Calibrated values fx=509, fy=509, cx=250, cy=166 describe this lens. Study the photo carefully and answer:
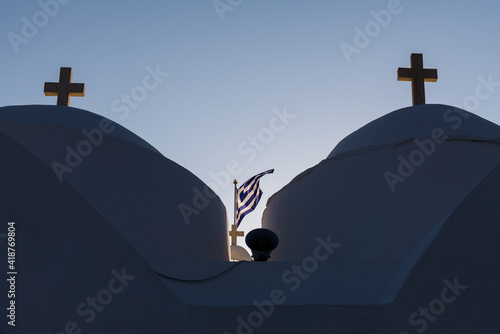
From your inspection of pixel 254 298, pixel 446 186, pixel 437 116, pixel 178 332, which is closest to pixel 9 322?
pixel 178 332

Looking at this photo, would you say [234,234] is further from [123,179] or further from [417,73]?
[123,179]

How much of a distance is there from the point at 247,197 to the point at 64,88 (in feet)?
14.9

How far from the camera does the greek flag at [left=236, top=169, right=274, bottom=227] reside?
1133cm

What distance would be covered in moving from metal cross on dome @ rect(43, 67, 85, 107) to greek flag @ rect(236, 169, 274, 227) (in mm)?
4110

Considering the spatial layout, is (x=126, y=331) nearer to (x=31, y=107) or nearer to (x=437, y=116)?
(x=31, y=107)

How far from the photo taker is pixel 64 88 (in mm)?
8898

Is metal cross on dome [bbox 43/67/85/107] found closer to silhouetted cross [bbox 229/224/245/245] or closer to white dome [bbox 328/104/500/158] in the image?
white dome [bbox 328/104/500/158]

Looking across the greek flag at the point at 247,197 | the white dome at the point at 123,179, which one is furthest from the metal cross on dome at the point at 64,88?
the greek flag at the point at 247,197

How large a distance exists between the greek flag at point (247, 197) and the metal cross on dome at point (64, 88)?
4110 millimetres

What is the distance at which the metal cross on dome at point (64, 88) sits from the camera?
8.84 m

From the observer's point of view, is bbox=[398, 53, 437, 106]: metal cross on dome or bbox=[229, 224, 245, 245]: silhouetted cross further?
bbox=[229, 224, 245, 245]: silhouetted cross

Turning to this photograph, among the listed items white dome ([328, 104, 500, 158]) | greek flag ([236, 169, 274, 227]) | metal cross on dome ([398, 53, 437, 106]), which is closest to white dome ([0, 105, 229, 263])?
white dome ([328, 104, 500, 158])

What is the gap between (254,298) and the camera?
5438mm

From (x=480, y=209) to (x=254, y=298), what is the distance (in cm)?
245
